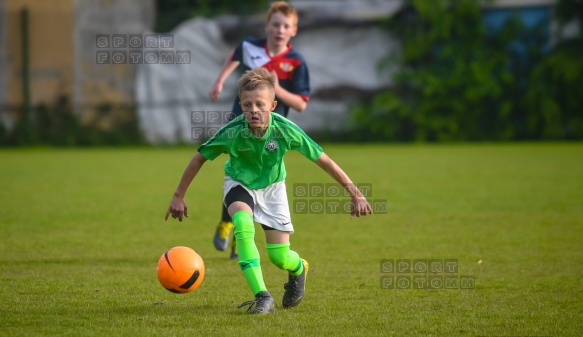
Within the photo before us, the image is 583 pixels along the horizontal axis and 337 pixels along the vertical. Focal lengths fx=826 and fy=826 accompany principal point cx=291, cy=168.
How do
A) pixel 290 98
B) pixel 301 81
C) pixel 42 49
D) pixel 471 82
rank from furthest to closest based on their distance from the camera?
1. pixel 42 49
2. pixel 471 82
3. pixel 301 81
4. pixel 290 98

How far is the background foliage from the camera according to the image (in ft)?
70.9

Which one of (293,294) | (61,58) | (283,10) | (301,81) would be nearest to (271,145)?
(293,294)

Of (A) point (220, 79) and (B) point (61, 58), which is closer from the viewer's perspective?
(A) point (220, 79)

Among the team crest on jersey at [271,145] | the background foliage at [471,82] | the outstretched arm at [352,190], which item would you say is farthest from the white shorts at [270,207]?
the background foliage at [471,82]

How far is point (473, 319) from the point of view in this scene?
185 inches

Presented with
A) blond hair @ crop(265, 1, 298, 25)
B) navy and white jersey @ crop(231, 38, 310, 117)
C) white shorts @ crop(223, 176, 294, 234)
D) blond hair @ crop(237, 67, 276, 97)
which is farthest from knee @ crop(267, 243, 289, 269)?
blond hair @ crop(265, 1, 298, 25)

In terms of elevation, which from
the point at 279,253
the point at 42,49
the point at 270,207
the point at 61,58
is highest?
the point at 270,207

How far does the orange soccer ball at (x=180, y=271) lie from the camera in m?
4.96

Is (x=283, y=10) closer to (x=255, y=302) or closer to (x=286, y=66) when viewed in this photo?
(x=286, y=66)

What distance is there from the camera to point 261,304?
189 inches

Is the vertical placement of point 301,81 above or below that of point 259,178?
above

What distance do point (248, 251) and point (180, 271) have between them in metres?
0.44

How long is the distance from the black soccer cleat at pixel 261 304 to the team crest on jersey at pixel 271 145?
877 millimetres

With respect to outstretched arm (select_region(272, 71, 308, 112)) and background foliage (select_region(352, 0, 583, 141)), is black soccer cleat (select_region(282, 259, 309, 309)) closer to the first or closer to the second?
outstretched arm (select_region(272, 71, 308, 112))
